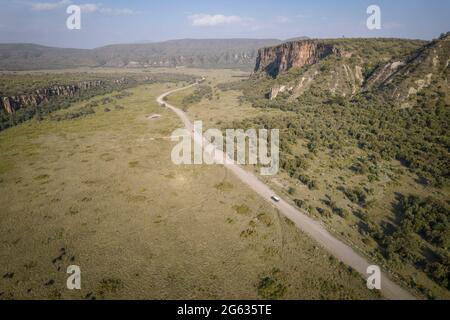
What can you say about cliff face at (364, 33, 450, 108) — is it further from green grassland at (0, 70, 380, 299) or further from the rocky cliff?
the rocky cliff

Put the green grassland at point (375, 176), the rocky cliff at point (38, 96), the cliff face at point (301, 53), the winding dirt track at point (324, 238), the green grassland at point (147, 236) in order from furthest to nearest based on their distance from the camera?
1. the cliff face at point (301, 53)
2. the rocky cliff at point (38, 96)
3. the green grassland at point (375, 176)
4. the green grassland at point (147, 236)
5. the winding dirt track at point (324, 238)

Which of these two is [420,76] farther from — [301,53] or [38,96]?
[38,96]

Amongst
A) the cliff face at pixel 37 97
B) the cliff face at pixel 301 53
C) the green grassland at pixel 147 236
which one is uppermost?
the cliff face at pixel 301 53

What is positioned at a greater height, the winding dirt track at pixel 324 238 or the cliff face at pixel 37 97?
the cliff face at pixel 37 97

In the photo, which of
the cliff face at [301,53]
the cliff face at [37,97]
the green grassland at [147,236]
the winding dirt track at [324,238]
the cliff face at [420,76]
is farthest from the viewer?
the cliff face at [301,53]

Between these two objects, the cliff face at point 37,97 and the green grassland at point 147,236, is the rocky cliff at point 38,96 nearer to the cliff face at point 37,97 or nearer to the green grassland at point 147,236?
the cliff face at point 37,97

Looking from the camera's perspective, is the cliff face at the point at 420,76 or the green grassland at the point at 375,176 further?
the cliff face at the point at 420,76

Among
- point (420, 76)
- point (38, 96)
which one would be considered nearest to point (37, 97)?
point (38, 96)

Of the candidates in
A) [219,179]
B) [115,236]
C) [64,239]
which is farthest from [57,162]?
[219,179]

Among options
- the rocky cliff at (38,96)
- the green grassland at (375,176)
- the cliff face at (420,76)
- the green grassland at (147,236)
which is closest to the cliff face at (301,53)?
the cliff face at (420,76)
